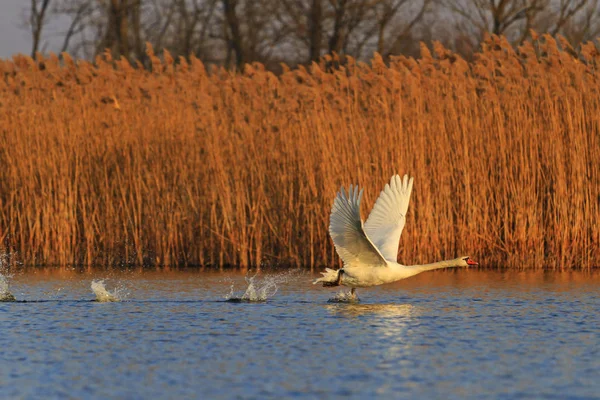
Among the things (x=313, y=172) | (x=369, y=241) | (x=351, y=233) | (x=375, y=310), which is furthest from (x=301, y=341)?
(x=313, y=172)

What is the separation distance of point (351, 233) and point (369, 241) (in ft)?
0.78

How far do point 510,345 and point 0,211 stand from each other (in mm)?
7393

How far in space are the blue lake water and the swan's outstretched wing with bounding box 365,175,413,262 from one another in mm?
531

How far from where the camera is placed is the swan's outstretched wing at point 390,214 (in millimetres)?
9680

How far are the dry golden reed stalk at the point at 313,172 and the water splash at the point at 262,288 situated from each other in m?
0.97

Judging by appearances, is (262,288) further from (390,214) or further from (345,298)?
(390,214)

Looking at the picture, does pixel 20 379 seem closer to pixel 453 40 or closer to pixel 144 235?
pixel 144 235

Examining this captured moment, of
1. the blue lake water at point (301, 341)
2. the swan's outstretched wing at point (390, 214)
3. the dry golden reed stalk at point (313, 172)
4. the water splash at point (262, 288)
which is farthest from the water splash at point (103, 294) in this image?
the dry golden reed stalk at point (313, 172)

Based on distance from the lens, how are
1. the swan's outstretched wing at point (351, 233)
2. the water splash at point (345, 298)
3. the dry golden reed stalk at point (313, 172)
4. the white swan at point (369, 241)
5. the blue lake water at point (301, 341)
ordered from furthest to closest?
the dry golden reed stalk at point (313, 172) < the water splash at point (345, 298) < the white swan at point (369, 241) < the swan's outstretched wing at point (351, 233) < the blue lake water at point (301, 341)

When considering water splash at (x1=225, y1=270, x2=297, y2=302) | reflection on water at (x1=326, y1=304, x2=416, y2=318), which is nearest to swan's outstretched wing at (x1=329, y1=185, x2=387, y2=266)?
reflection on water at (x1=326, y1=304, x2=416, y2=318)

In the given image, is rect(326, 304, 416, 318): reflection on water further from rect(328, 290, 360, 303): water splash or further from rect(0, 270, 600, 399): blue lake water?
rect(328, 290, 360, 303): water splash

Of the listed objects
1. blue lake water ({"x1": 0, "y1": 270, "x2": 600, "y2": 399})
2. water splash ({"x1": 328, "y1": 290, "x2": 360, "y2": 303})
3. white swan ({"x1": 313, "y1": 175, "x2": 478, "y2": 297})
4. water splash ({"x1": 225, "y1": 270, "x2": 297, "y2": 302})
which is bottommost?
blue lake water ({"x1": 0, "y1": 270, "x2": 600, "y2": 399})

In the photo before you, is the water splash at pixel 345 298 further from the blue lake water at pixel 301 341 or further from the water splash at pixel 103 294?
the water splash at pixel 103 294

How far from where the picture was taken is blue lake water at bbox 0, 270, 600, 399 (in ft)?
19.3
